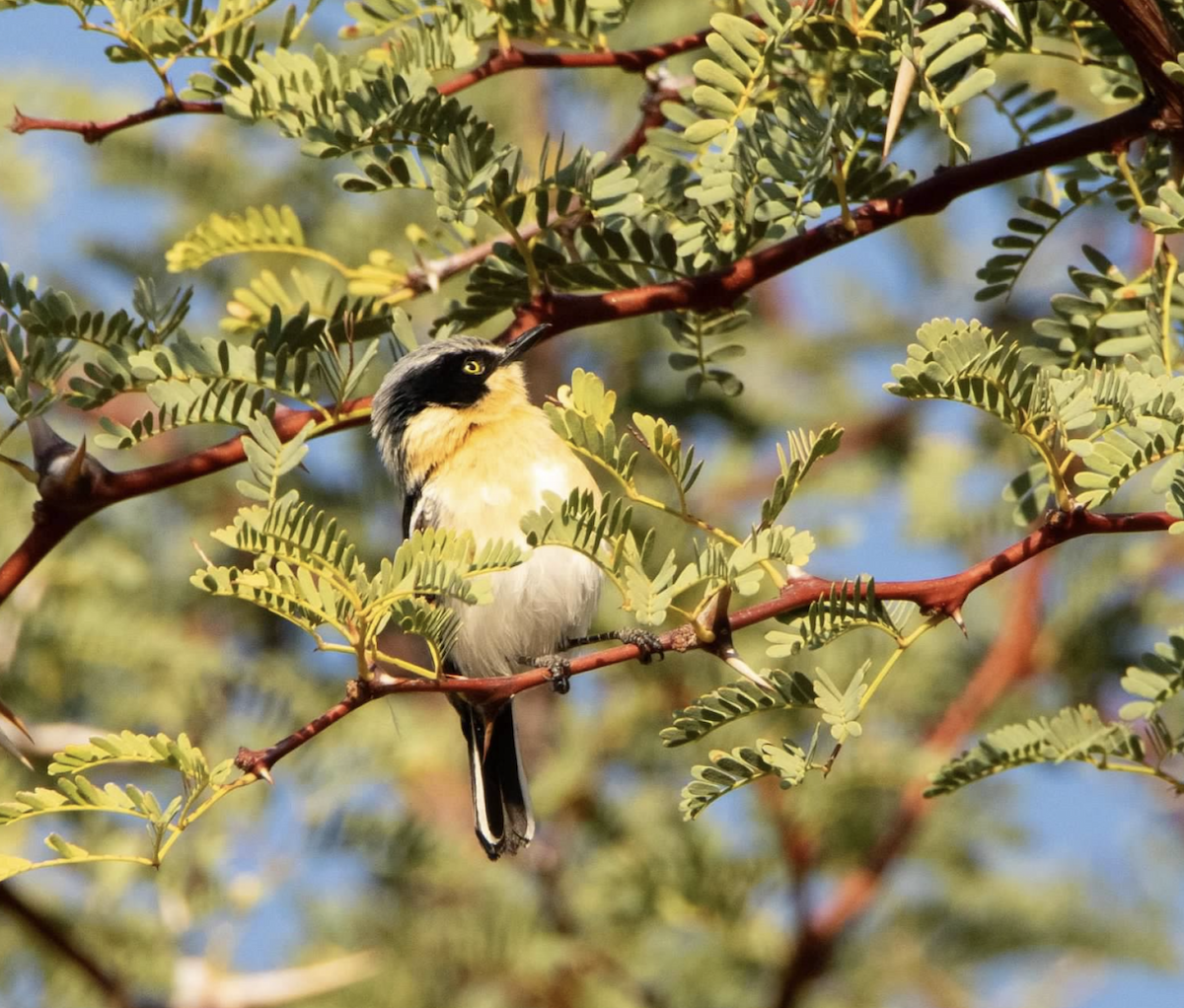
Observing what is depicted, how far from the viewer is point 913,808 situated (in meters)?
4.94

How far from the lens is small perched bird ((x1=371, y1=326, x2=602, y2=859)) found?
13.3ft

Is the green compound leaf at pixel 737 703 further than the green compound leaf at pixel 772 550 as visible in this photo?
Yes

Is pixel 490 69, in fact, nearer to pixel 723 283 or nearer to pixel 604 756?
pixel 723 283

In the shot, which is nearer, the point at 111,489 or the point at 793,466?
the point at 793,466

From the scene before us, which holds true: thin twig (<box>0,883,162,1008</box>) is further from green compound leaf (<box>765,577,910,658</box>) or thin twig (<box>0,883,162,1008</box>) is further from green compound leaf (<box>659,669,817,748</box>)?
green compound leaf (<box>765,577,910,658</box>)

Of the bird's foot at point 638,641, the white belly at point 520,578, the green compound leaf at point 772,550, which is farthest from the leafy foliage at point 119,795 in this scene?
the white belly at point 520,578

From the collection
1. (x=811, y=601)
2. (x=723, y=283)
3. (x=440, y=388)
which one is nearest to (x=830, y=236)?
(x=723, y=283)

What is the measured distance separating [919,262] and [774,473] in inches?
53.3

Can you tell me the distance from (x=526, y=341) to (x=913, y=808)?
221 cm

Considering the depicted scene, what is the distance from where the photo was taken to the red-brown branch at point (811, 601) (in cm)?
218

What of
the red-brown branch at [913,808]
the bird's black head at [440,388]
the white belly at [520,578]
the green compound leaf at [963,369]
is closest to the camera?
the green compound leaf at [963,369]

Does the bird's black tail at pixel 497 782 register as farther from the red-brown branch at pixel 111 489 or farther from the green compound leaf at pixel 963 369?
the green compound leaf at pixel 963 369

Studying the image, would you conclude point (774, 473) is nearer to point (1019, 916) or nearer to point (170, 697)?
point (1019, 916)

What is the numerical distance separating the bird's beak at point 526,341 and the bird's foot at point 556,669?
663mm
